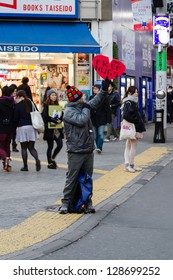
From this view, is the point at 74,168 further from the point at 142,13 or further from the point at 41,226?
the point at 142,13

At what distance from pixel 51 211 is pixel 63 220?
2.15ft

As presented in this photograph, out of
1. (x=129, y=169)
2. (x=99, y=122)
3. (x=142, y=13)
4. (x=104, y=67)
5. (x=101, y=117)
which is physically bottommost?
(x=129, y=169)

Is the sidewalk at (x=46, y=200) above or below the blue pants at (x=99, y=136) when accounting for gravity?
below

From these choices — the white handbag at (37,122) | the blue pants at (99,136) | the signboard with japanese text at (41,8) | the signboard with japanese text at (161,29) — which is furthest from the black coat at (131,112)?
the signboard with japanese text at (41,8)

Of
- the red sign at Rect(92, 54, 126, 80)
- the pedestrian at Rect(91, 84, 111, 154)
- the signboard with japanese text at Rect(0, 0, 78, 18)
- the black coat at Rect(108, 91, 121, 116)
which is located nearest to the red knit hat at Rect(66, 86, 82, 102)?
the red sign at Rect(92, 54, 126, 80)

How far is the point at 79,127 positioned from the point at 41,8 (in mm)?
13976

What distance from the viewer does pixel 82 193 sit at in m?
8.95

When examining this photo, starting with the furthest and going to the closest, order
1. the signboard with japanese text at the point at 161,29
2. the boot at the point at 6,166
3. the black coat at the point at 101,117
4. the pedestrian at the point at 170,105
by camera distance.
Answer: the pedestrian at the point at 170,105, the signboard with japanese text at the point at 161,29, the black coat at the point at 101,117, the boot at the point at 6,166

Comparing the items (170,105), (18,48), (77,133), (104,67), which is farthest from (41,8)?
(77,133)

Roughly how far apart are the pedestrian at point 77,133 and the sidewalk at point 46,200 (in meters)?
0.55

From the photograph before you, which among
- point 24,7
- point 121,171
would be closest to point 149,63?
point 24,7

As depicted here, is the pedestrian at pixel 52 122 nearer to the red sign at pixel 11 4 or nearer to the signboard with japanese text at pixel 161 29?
the signboard with japanese text at pixel 161 29

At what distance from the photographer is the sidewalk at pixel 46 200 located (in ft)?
24.6
